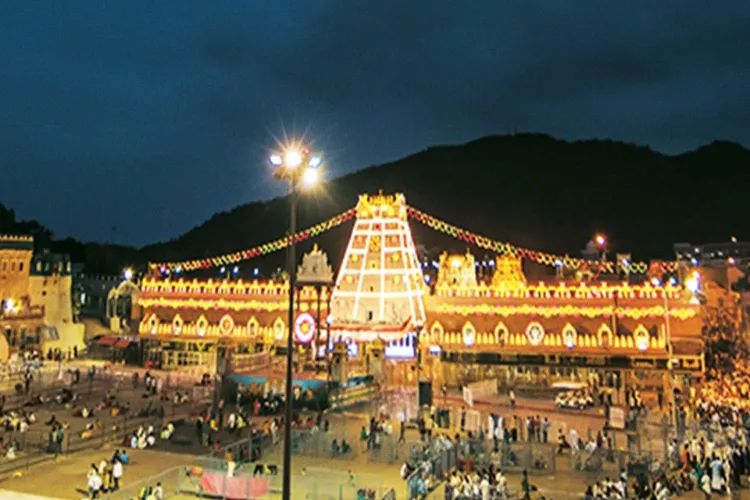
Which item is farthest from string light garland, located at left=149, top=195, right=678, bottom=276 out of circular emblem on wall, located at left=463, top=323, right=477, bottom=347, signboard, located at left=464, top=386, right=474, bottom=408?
signboard, located at left=464, top=386, right=474, bottom=408

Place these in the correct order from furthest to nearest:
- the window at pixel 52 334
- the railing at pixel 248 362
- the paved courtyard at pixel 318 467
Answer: the window at pixel 52 334
the railing at pixel 248 362
the paved courtyard at pixel 318 467

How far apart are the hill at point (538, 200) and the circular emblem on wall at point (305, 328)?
227 feet

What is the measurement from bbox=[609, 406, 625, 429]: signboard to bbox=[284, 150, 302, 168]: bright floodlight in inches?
746

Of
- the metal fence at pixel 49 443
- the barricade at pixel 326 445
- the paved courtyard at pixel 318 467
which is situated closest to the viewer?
the paved courtyard at pixel 318 467

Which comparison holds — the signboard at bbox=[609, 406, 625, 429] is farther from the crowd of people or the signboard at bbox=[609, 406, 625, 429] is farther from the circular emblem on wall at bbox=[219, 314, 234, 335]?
the circular emblem on wall at bbox=[219, 314, 234, 335]

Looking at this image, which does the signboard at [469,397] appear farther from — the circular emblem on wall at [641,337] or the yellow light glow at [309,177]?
the yellow light glow at [309,177]

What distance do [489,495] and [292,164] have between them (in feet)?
35.5

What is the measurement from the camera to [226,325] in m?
47.5

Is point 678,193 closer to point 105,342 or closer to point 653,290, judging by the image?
point 653,290

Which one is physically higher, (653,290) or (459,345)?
(653,290)

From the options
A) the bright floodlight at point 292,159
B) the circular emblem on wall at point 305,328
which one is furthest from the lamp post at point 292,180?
the circular emblem on wall at point 305,328


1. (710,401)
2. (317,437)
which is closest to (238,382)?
(317,437)

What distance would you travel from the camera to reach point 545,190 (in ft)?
413

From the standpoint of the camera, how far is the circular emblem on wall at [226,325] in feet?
155
